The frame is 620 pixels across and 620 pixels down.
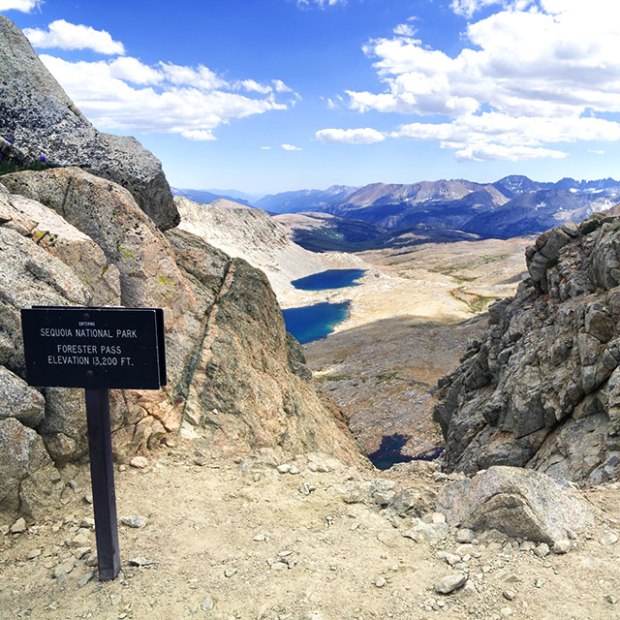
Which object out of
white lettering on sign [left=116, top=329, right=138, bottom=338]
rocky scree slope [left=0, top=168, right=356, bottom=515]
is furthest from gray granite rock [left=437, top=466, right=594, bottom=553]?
white lettering on sign [left=116, top=329, right=138, bottom=338]

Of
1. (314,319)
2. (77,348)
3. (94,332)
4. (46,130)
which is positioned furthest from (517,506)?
(314,319)

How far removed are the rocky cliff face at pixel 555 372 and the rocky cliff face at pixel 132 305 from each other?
10.9 meters

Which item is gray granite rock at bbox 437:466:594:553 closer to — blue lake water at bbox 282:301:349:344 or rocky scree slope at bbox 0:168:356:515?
rocky scree slope at bbox 0:168:356:515

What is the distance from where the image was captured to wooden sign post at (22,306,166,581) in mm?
8797

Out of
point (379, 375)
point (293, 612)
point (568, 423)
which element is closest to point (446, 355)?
point (379, 375)

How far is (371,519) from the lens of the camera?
12172mm

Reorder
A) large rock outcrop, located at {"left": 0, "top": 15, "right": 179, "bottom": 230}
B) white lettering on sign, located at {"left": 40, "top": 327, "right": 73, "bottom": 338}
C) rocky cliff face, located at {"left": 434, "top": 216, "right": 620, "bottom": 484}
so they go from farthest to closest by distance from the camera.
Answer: rocky cliff face, located at {"left": 434, "top": 216, "right": 620, "bottom": 484} → large rock outcrop, located at {"left": 0, "top": 15, "right": 179, "bottom": 230} → white lettering on sign, located at {"left": 40, "top": 327, "right": 73, "bottom": 338}

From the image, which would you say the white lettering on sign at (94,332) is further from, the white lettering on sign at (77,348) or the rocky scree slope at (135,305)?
the rocky scree slope at (135,305)

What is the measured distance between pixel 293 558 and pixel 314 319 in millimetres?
134711

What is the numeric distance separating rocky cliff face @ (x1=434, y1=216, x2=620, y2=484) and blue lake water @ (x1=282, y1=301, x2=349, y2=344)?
83.6 metres

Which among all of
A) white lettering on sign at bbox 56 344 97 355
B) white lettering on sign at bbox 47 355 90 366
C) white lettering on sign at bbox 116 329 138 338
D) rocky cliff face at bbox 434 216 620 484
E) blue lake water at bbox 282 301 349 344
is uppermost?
white lettering on sign at bbox 116 329 138 338

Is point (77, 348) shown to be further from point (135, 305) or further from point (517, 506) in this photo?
point (517, 506)

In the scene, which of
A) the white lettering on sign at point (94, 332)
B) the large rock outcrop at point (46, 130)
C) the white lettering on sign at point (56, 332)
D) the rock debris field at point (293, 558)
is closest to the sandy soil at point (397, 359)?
the rock debris field at point (293, 558)

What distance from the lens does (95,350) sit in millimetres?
8953
